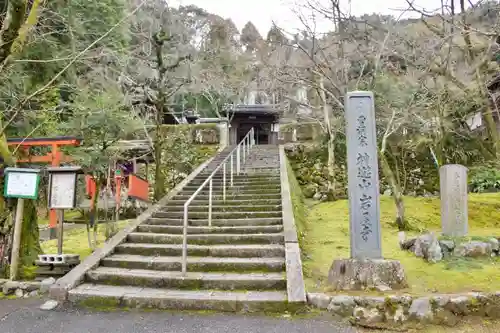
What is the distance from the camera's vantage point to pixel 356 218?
17.5ft

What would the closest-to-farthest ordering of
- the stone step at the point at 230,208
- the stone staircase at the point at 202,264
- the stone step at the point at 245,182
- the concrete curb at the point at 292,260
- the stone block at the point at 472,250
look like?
the concrete curb at the point at 292,260, the stone staircase at the point at 202,264, the stone block at the point at 472,250, the stone step at the point at 230,208, the stone step at the point at 245,182

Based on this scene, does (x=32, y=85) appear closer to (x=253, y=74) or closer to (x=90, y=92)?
(x=90, y=92)

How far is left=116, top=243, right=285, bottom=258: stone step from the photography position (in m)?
6.27

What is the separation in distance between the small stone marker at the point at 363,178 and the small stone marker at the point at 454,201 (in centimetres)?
298

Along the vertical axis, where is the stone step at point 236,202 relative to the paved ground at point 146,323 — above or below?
above

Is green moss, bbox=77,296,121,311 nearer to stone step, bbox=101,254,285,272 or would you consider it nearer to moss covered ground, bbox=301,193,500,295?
stone step, bbox=101,254,285,272

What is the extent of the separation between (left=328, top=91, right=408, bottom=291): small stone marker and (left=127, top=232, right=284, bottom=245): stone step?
1.66 metres

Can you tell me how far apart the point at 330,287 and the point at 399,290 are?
0.86 meters

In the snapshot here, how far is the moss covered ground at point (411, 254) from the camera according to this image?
5.25m

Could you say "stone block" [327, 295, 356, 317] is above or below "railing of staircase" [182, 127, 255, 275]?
below

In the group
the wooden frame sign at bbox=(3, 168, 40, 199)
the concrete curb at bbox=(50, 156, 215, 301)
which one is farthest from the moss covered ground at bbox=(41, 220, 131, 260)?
the wooden frame sign at bbox=(3, 168, 40, 199)

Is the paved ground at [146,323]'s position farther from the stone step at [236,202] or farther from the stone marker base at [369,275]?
the stone step at [236,202]

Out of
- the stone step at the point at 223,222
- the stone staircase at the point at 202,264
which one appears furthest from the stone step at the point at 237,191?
the stone step at the point at 223,222

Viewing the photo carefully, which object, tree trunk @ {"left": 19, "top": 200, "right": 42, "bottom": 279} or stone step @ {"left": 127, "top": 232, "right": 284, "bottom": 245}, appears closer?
tree trunk @ {"left": 19, "top": 200, "right": 42, "bottom": 279}
